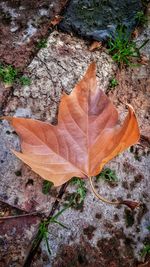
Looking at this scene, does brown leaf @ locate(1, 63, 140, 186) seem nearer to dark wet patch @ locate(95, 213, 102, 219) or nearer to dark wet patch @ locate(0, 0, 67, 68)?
dark wet patch @ locate(95, 213, 102, 219)

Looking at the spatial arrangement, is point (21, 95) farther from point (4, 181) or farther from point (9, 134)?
point (4, 181)

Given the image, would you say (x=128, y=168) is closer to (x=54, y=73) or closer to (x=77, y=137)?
(x=77, y=137)

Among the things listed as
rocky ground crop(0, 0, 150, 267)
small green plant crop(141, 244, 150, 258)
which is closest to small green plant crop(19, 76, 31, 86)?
rocky ground crop(0, 0, 150, 267)

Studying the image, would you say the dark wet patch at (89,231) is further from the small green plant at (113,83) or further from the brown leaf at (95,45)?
the brown leaf at (95,45)

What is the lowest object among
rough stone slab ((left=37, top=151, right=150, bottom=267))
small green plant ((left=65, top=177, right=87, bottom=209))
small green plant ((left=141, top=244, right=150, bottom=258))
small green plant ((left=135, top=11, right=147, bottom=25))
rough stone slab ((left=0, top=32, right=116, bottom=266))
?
small green plant ((left=141, top=244, right=150, bottom=258))

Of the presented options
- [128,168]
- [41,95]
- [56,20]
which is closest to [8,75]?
[41,95]
